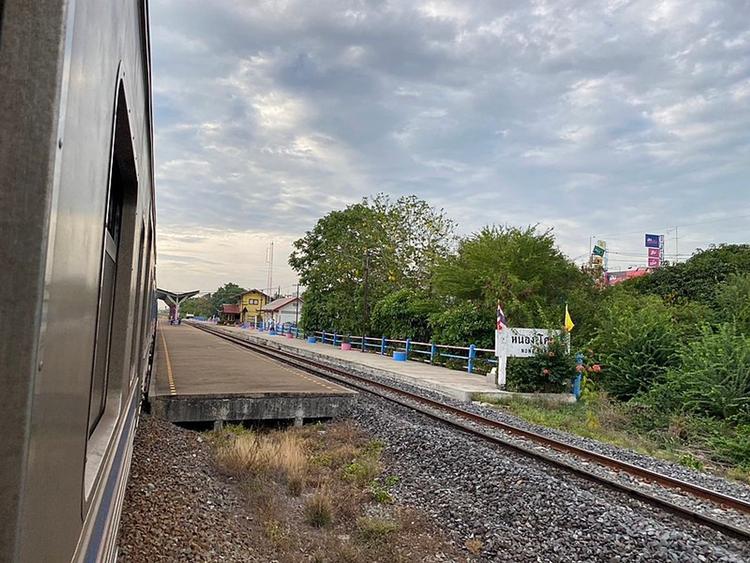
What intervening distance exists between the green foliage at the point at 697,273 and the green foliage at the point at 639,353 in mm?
20539

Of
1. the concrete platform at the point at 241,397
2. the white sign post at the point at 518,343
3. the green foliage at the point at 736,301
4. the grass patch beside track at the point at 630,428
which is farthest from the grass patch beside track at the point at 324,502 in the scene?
the green foliage at the point at 736,301

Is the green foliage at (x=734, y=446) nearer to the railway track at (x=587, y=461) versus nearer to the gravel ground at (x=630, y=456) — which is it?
the gravel ground at (x=630, y=456)

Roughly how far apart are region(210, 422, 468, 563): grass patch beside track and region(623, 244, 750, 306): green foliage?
29312mm

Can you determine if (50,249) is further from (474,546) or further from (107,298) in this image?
(474,546)

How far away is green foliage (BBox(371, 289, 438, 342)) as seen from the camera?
24.5 meters

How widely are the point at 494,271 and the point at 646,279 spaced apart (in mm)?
24800

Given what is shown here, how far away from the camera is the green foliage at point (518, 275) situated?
18.1 meters

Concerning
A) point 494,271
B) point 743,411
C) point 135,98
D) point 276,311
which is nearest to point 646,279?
point 494,271

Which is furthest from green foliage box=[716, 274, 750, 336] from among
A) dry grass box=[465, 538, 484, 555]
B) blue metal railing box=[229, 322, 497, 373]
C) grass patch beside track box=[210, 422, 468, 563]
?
dry grass box=[465, 538, 484, 555]

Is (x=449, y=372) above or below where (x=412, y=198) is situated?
below

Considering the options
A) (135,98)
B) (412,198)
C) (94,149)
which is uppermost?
(412,198)

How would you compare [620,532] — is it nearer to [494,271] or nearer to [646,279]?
[494,271]

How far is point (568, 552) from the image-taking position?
16.2 ft

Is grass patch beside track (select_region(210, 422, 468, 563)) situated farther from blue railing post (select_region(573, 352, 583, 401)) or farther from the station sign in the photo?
blue railing post (select_region(573, 352, 583, 401))
